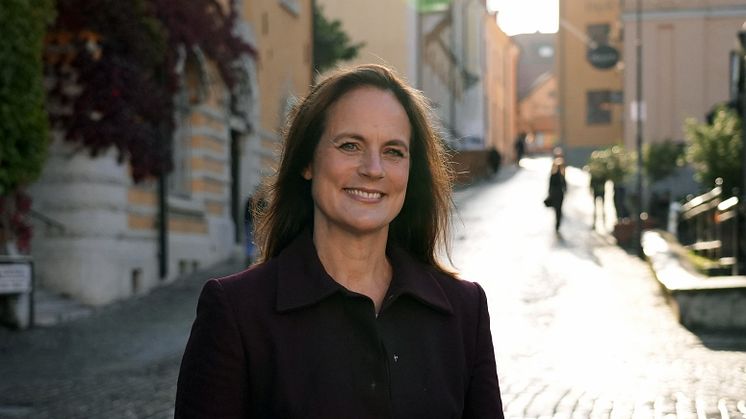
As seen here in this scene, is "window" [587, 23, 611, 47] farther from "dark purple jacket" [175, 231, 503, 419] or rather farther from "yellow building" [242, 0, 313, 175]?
"dark purple jacket" [175, 231, 503, 419]

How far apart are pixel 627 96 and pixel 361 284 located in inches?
1510

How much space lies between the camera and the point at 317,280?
9.68ft

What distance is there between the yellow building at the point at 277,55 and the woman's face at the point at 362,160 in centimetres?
2015

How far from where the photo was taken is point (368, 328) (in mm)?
2896

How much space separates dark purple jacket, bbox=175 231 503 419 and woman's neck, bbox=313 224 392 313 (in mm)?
54

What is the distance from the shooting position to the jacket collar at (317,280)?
290 centimetres

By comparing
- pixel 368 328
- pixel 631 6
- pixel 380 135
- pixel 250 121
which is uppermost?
pixel 631 6

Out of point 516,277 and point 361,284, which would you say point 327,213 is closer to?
point 361,284

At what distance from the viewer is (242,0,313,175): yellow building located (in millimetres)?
24397

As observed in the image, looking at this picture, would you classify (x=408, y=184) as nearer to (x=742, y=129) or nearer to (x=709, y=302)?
(x=709, y=302)

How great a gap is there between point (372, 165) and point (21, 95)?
40.0 feet

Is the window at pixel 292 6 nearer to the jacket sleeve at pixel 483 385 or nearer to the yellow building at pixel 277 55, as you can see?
the yellow building at pixel 277 55

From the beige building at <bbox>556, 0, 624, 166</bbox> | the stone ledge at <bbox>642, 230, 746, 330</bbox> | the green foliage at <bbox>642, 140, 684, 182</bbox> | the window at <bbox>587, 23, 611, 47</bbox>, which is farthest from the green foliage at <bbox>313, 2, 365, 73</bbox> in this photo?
the window at <bbox>587, 23, 611, 47</bbox>

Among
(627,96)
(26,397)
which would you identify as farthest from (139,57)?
(627,96)
